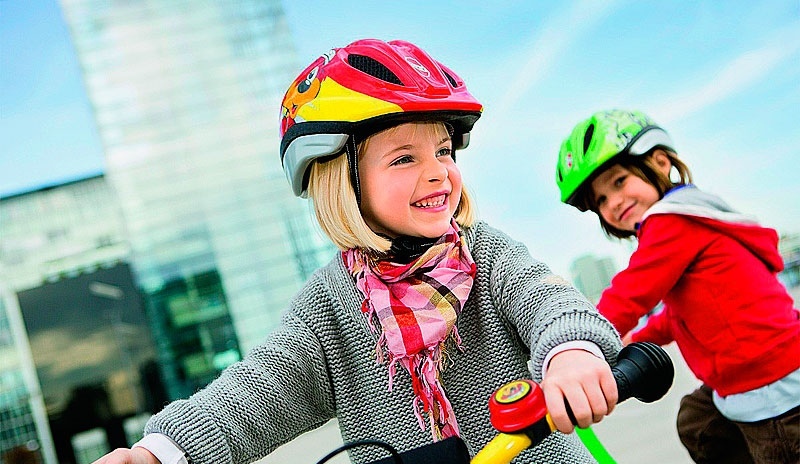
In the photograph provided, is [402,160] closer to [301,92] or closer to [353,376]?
[301,92]

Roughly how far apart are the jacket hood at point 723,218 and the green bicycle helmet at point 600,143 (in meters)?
0.15

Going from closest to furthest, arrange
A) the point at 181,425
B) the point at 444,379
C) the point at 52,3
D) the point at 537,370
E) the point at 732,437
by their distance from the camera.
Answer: the point at 537,370 → the point at 181,425 → the point at 444,379 → the point at 732,437 → the point at 52,3

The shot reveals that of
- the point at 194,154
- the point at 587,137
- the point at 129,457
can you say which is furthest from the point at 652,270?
the point at 194,154

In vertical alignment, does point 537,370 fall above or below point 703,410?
above

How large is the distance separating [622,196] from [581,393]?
1090mm

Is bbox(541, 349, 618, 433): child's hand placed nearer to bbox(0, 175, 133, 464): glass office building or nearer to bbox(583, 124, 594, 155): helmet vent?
bbox(583, 124, 594, 155): helmet vent

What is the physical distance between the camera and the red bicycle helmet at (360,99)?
3.10 ft

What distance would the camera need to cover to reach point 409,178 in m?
1.00

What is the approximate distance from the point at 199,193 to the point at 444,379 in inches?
134

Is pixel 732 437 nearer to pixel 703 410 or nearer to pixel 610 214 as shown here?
pixel 703 410

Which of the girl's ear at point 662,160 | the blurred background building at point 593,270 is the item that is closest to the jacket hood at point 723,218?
the girl's ear at point 662,160

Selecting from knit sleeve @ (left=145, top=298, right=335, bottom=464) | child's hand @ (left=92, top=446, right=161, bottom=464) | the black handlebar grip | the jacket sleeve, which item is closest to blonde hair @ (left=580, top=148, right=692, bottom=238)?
the jacket sleeve

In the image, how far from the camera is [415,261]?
0.97 metres

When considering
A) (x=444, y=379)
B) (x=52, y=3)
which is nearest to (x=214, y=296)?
(x=52, y=3)
